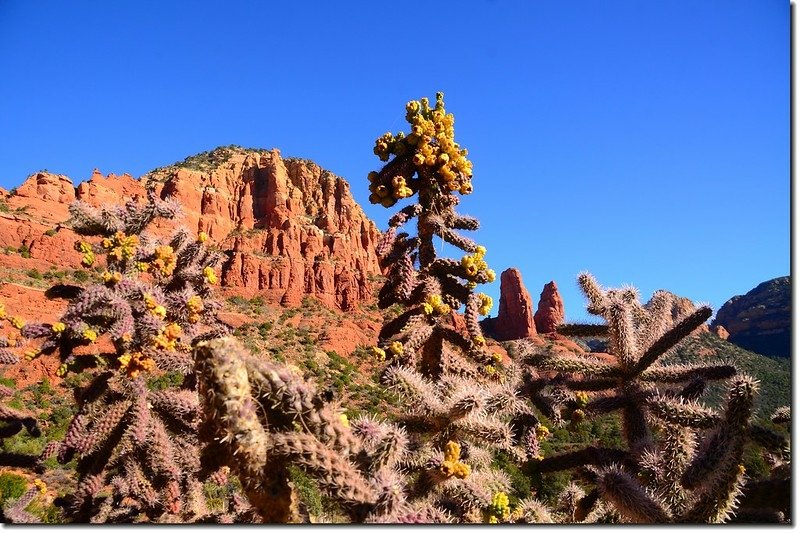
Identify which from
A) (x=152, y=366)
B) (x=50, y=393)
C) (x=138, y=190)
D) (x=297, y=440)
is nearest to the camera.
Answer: (x=297, y=440)

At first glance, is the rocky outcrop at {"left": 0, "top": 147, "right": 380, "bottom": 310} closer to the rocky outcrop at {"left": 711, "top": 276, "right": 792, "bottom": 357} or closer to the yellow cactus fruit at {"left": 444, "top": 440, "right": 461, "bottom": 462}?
the rocky outcrop at {"left": 711, "top": 276, "right": 792, "bottom": 357}

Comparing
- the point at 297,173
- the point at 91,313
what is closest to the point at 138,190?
the point at 297,173

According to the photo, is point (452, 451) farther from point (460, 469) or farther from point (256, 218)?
point (256, 218)


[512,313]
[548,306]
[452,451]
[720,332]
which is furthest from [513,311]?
[452,451]

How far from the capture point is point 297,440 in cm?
300

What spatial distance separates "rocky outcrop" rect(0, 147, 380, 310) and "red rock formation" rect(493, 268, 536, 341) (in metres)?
19.1

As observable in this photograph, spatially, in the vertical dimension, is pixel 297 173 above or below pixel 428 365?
above

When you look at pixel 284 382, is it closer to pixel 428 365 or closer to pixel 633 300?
pixel 428 365

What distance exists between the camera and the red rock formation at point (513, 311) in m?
73.2

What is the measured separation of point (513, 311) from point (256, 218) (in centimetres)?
4591

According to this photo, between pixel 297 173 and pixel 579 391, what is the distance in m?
99.8

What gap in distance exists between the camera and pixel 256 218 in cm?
9325

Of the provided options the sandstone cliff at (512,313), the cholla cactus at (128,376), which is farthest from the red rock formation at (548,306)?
the cholla cactus at (128,376)

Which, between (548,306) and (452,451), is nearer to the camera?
(452,451)
